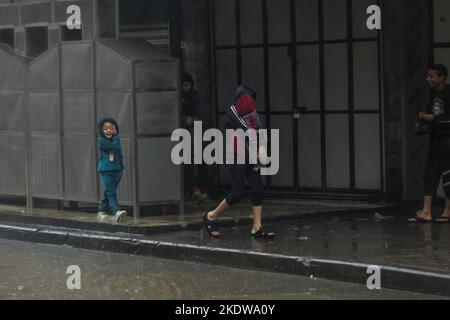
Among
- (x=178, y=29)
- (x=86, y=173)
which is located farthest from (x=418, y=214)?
(x=178, y=29)

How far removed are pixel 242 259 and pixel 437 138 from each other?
3157mm

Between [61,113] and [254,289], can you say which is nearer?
[254,289]

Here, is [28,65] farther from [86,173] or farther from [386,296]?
[386,296]

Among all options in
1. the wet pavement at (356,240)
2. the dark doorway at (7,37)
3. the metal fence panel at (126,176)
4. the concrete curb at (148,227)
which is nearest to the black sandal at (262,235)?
the wet pavement at (356,240)

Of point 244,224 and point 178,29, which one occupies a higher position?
point 178,29

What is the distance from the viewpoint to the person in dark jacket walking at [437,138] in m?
12.4

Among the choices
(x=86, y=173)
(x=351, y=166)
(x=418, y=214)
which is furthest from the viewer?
(x=351, y=166)

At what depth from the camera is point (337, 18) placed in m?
14.6

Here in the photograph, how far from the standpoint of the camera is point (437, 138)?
12.5 metres

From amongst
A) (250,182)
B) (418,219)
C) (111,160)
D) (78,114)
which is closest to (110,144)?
(111,160)

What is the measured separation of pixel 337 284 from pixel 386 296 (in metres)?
0.72

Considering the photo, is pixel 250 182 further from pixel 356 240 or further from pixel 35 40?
pixel 35 40

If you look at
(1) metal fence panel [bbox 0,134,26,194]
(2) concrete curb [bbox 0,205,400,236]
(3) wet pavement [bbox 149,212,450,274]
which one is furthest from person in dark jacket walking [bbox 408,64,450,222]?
(1) metal fence panel [bbox 0,134,26,194]

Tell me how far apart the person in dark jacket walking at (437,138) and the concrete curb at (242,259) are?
9.24 ft
